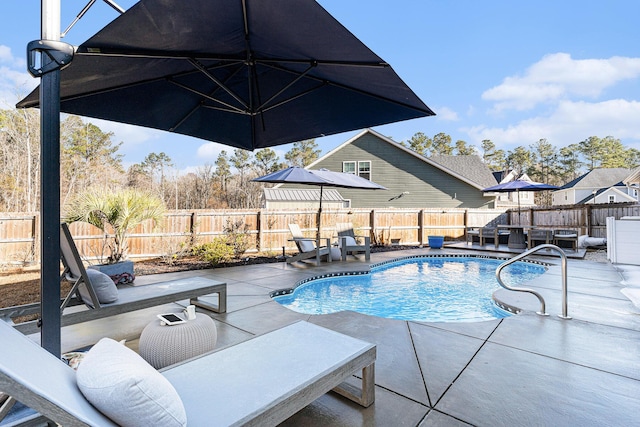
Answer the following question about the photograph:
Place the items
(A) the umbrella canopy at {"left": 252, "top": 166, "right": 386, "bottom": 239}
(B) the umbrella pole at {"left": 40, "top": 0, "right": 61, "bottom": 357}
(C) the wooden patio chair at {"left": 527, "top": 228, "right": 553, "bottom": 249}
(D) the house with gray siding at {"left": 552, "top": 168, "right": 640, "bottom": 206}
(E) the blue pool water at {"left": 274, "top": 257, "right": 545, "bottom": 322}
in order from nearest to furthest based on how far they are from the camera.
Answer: (B) the umbrella pole at {"left": 40, "top": 0, "right": 61, "bottom": 357}, (E) the blue pool water at {"left": 274, "top": 257, "right": 545, "bottom": 322}, (A) the umbrella canopy at {"left": 252, "top": 166, "right": 386, "bottom": 239}, (C) the wooden patio chair at {"left": 527, "top": 228, "right": 553, "bottom": 249}, (D) the house with gray siding at {"left": 552, "top": 168, "right": 640, "bottom": 206}

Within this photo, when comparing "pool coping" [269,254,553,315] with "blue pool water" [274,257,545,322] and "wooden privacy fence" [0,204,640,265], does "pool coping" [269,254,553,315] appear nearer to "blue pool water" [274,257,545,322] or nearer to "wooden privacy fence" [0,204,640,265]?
"blue pool water" [274,257,545,322]

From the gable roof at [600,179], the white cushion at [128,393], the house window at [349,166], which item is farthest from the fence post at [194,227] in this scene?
the gable roof at [600,179]

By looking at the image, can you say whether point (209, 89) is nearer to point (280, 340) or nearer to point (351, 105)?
point (351, 105)

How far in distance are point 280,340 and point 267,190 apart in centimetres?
1355

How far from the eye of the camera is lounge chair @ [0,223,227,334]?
8.63 feet

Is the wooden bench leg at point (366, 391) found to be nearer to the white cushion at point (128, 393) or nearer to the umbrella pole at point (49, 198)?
the white cushion at point (128, 393)

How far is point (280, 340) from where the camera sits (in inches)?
86.3

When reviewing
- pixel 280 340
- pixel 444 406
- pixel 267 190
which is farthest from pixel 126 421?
pixel 267 190

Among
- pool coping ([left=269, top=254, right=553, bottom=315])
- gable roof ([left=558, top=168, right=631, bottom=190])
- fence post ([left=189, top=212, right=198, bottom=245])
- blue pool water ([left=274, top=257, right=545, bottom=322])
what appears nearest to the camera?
pool coping ([left=269, top=254, right=553, bottom=315])

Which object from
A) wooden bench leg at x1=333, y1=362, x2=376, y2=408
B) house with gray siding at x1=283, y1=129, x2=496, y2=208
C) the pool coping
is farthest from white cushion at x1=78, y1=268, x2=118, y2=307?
house with gray siding at x1=283, y1=129, x2=496, y2=208

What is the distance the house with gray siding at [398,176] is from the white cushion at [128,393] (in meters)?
15.4

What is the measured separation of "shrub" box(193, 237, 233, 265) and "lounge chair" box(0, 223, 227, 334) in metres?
3.51

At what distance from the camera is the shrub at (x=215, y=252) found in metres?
7.46

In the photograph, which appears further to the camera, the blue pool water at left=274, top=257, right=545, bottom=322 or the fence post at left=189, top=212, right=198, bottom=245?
the fence post at left=189, top=212, right=198, bottom=245
